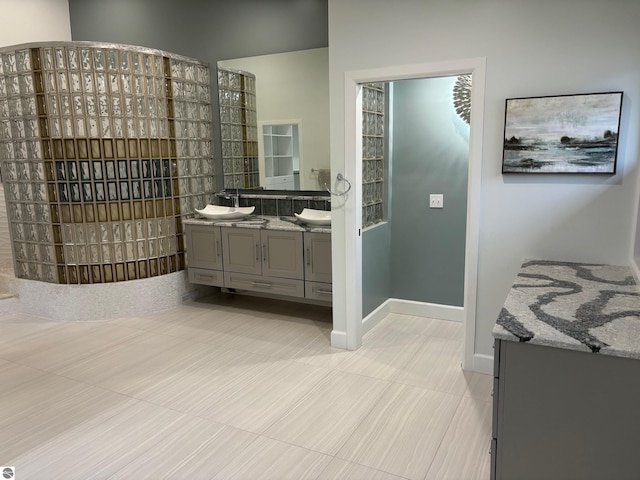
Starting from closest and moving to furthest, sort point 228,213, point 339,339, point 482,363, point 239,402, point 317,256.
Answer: point 239,402, point 482,363, point 339,339, point 317,256, point 228,213

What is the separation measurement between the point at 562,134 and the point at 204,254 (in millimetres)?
3194

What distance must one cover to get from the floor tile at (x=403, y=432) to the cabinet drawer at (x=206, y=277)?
2.16m

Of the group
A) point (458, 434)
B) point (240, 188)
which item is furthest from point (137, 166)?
point (458, 434)

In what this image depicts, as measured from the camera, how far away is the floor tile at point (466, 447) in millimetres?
2176

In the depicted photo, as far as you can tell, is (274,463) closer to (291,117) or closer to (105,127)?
(291,117)

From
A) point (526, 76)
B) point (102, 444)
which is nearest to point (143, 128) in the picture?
point (102, 444)

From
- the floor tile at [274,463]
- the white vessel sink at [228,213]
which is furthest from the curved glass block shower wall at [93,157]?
the floor tile at [274,463]

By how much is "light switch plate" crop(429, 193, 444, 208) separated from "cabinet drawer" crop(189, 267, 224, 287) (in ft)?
6.72

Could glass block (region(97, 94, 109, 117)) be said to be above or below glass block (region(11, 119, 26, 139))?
above

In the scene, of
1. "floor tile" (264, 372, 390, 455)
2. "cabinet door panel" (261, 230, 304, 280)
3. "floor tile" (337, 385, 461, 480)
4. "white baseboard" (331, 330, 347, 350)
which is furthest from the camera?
"cabinet door panel" (261, 230, 304, 280)

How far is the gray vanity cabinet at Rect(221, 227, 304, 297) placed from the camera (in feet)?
13.3

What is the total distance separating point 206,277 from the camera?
458cm

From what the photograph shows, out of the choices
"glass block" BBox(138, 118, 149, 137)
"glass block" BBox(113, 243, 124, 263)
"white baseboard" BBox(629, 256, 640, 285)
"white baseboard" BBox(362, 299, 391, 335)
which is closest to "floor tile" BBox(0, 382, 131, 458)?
"glass block" BBox(113, 243, 124, 263)

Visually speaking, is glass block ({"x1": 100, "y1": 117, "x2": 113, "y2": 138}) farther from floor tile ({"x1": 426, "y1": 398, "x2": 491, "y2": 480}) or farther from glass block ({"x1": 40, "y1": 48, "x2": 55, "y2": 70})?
floor tile ({"x1": 426, "y1": 398, "x2": 491, "y2": 480})
